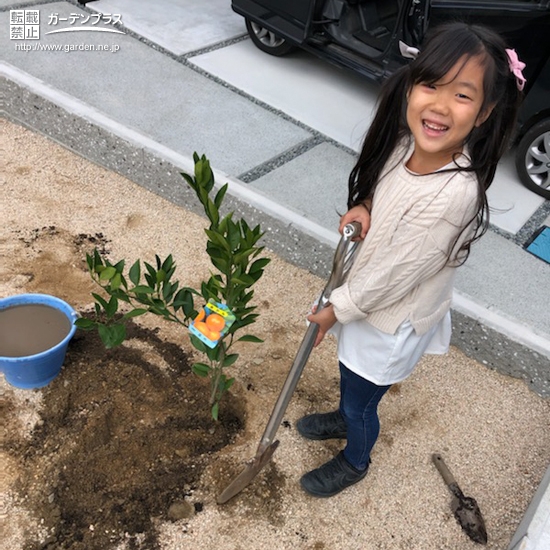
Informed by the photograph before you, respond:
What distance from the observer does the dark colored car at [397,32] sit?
3.21 m

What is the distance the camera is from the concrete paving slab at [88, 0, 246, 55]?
4180 millimetres

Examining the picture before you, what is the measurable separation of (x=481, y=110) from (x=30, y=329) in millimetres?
1595

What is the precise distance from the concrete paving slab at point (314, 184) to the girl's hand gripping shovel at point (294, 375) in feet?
4.00

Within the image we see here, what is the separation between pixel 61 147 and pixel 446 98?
262 centimetres

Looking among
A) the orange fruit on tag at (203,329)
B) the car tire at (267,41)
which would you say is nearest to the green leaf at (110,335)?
the orange fruit on tag at (203,329)

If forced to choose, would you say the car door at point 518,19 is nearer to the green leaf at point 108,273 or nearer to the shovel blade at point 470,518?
the shovel blade at point 470,518

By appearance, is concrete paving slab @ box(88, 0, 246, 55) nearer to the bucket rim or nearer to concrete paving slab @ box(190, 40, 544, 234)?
concrete paving slab @ box(190, 40, 544, 234)

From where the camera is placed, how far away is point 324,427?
2111 mm

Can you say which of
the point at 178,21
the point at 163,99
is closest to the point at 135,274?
the point at 163,99

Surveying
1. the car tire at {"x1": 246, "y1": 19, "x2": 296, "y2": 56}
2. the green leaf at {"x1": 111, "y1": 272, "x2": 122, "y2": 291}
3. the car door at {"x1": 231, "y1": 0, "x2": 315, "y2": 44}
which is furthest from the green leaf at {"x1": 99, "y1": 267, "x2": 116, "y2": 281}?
the car tire at {"x1": 246, "y1": 19, "x2": 296, "y2": 56}

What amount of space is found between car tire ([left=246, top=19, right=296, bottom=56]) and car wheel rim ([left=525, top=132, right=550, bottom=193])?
1743mm

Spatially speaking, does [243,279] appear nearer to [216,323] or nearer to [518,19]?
[216,323]

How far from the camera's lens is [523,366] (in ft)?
8.03

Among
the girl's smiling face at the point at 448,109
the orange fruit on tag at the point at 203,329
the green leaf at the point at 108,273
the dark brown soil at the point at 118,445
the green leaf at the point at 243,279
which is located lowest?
the dark brown soil at the point at 118,445
